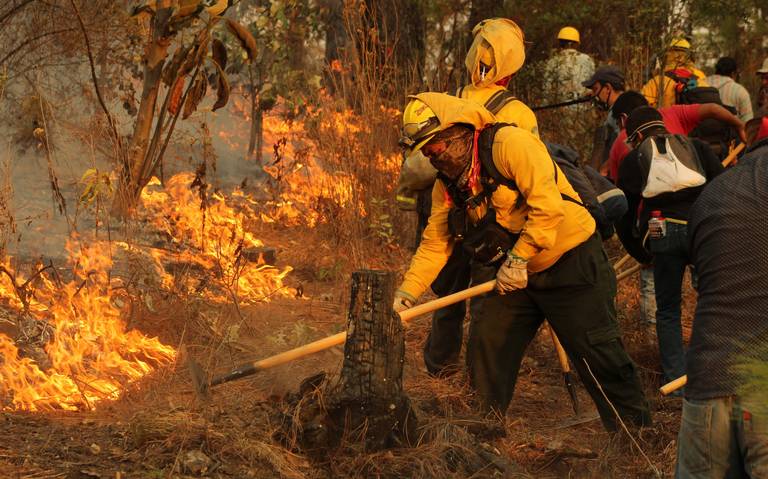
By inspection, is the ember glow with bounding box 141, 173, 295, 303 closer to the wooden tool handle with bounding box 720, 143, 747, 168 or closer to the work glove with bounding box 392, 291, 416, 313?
the work glove with bounding box 392, 291, 416, 313

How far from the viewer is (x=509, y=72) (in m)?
5.62

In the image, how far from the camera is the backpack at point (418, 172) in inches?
217

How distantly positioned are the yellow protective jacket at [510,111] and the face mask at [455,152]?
89cm

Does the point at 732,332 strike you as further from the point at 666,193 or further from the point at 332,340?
the point at 666,193

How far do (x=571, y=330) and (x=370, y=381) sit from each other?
1.11m

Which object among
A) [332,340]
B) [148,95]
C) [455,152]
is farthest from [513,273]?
[148,95]

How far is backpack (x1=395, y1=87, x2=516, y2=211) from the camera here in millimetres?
5516

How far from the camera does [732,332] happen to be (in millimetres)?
2877

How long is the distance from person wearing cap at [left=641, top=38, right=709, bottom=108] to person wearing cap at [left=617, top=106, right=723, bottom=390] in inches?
102

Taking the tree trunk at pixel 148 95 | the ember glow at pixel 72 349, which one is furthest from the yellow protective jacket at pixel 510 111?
the tree trunk at pixel 148 95

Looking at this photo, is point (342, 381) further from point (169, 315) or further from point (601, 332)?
point (169, 315)

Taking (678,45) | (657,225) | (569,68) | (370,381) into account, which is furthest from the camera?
(569,68)

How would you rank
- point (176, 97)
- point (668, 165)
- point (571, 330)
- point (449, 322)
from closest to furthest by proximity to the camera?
1. point (571, 330)
2. point (668, 165)
3. point (449, 322)
4. point (176, 97)

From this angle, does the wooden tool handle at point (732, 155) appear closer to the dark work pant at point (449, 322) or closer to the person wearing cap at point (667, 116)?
the person wearing cap at point (667, 116)
